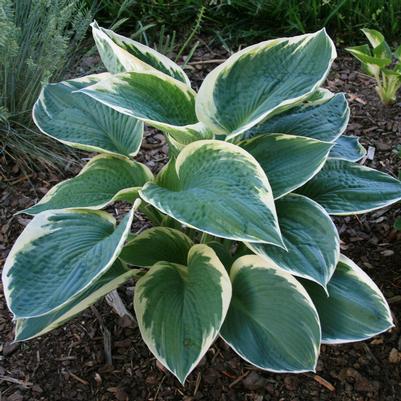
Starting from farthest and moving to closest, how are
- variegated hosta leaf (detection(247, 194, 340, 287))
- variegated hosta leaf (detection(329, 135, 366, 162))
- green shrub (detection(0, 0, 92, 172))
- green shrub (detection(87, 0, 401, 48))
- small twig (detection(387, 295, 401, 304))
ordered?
green shrub (detection(87, 0, 401, 48))
green shrub (detection(0, 0, 92, 172))
small twig (detection(387, 295, 401, 304))
variegated hosta leaf (detection(329, 135, 366, 162))
variegated hosta leaf (detection(247, 194, 340, 287))

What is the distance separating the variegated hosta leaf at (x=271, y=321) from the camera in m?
1.03

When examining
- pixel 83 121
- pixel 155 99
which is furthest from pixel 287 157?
pixel 83 121

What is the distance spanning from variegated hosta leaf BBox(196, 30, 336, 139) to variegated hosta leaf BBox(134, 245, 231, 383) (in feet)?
0.81

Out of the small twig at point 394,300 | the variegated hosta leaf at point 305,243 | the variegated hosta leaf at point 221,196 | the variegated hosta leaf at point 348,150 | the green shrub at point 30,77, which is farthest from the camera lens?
the green shrub at point 30,77

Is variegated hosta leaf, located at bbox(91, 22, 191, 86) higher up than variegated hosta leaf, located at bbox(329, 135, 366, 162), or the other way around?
variegated hosta leaf, located at bbox(91, 22, 191, 86)

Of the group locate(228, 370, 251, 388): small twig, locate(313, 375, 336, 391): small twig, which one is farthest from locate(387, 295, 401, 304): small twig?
locate(228, 370, 251, 388): small twig

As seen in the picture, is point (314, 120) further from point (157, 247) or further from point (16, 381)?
point (16, 381)

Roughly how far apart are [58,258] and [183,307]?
24cm

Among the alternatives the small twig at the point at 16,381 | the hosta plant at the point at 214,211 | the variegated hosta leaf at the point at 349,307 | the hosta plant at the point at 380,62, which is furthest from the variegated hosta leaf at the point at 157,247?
the hosta plant at the point at 380,62

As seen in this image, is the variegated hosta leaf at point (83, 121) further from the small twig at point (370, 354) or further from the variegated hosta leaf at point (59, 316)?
the small twig at point (370, 354)

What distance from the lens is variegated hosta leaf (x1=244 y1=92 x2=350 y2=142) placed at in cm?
121

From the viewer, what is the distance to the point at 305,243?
3.39 ft

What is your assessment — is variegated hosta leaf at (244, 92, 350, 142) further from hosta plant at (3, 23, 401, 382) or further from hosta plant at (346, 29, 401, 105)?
hosta plant at (346, 29, 401, 105)

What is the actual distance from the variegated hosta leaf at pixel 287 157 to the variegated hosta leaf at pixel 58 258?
0.26 metres
